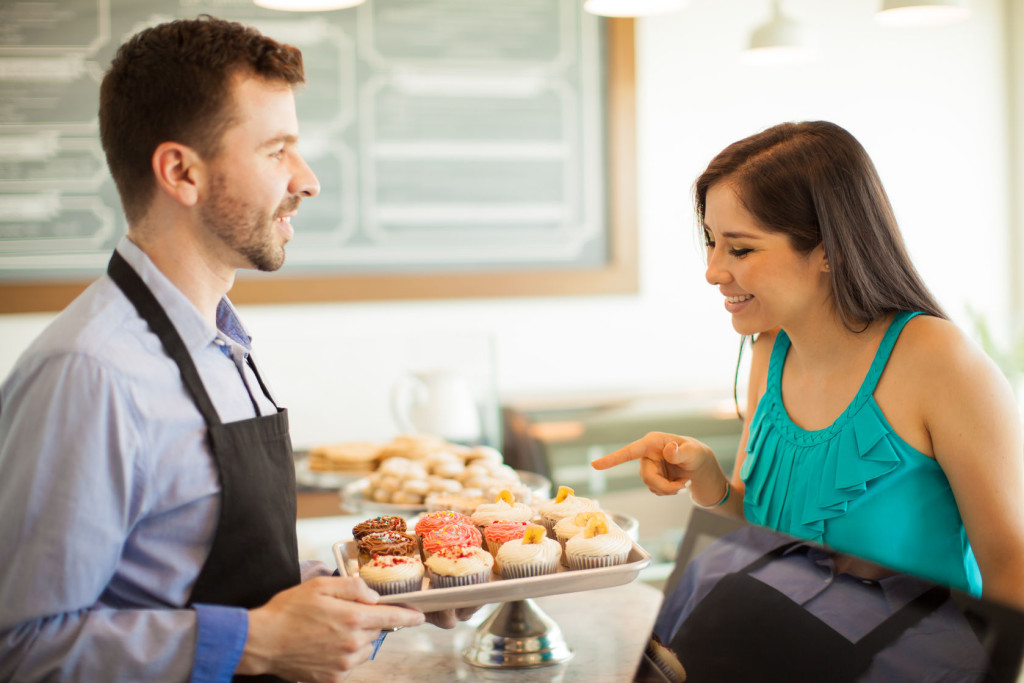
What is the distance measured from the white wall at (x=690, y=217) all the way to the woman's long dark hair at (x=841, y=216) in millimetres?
1461

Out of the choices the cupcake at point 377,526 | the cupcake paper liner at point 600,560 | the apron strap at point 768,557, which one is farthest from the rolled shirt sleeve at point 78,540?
the apron strap at point 768,557

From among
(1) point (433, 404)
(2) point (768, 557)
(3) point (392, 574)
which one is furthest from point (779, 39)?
(3) point (392, 574)

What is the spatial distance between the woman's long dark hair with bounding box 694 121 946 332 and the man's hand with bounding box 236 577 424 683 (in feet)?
3.03

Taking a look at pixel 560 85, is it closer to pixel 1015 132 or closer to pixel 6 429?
pixel 1015 132

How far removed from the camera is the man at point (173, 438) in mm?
1006

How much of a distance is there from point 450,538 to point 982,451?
2.64ft

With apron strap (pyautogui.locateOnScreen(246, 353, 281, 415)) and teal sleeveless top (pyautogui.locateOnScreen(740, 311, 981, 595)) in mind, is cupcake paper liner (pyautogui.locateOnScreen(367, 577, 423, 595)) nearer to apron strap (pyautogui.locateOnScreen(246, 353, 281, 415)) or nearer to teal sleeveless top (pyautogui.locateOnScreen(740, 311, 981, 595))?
apron strap (pyautogui.locateOnScreen(246, 353, 281, 415))

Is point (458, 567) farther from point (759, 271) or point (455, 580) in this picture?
point (759, 271)

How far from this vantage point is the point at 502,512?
5.01 ft

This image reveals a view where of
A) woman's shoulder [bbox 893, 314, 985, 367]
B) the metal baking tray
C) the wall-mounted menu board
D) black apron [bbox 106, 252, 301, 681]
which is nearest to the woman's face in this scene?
woman's shoulder [bbox 893, 314, 985, 367]

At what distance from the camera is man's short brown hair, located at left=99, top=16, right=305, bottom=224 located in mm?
1172

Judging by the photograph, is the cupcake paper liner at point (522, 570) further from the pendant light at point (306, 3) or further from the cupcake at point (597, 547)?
the pendant light at point (306, 3)

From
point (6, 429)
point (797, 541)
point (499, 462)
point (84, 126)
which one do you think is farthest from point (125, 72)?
point (84, 126)

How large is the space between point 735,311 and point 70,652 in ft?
3.77
